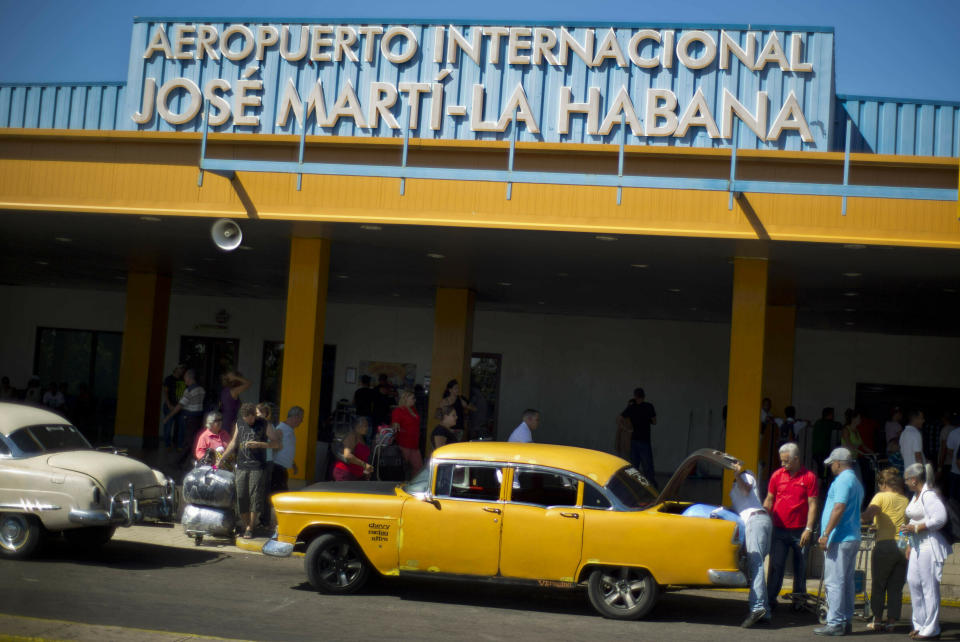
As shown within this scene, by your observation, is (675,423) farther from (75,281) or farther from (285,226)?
(75,281)

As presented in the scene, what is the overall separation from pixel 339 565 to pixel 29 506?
10.9ft

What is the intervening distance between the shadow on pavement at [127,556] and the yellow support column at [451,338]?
8.43 metres

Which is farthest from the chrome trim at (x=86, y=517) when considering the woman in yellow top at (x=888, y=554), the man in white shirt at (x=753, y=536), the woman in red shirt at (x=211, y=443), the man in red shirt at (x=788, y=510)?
the woman in yellow top at (x=888, y=554)

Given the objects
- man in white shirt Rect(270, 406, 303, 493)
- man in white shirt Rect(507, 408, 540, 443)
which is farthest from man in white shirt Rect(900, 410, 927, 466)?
man in white shirt Rect(270, 406, 303, 493)

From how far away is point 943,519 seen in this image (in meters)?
8.23

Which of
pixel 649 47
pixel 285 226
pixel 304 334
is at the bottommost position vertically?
pixel 304 334

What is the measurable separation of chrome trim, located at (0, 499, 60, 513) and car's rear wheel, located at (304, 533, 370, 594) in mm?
2766

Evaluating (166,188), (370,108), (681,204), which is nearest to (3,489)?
(166,188)

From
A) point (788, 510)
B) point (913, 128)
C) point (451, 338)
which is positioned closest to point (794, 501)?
point (788, 510)

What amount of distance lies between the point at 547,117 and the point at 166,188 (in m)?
7.76

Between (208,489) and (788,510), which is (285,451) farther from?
(788,510)

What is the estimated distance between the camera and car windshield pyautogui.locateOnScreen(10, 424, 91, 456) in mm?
9992

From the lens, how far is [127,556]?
34.1 ft

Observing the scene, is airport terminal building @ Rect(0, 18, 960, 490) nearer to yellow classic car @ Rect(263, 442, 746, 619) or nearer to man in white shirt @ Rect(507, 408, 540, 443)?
man in white shirt @ Rect(507, 408, 540, 443)
